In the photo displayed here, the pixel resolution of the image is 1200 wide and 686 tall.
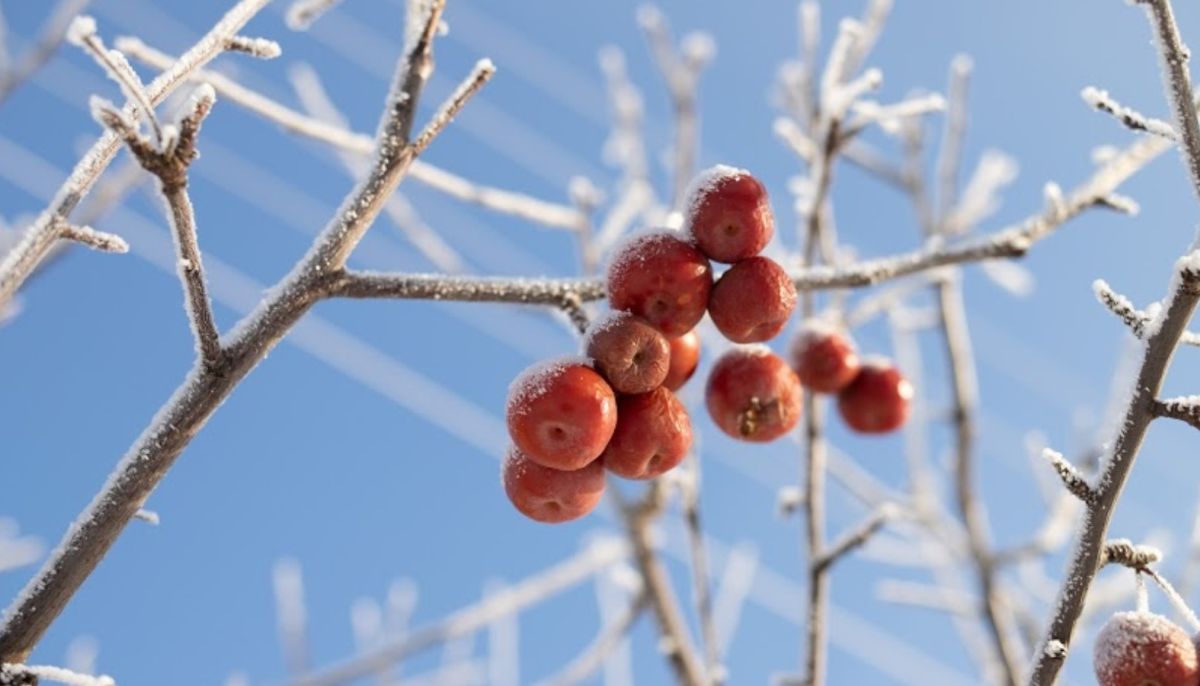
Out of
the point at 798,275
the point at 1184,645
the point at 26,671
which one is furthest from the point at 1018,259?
the point at 26,671

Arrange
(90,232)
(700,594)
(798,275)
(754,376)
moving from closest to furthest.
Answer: (90,232) < (798,275) < (754,376) < (700,594)

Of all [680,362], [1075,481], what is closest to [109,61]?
[680,362]

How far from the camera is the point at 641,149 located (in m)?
4.15

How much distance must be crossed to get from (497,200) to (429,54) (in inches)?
44.2

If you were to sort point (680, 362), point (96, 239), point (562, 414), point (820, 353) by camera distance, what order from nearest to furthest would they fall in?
1. point (96, 239)
2. point (562, 414)
3. point (680, 362)
4. point (820, 353)

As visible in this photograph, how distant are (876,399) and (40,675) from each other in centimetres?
174

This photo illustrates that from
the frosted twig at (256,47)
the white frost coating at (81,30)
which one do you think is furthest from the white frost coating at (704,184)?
the white frost coating at (81,30)

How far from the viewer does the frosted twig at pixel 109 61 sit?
102 centimetres

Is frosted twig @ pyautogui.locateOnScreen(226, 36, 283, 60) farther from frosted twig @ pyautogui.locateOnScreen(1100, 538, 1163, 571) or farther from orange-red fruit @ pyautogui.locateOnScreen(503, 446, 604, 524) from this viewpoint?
frosted twig @ pyautogui.locateOnScreen(1100, 538, 1163, 571)

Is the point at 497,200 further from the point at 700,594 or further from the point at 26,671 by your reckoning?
the point at 26,671

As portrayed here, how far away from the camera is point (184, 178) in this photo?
41.3 inches

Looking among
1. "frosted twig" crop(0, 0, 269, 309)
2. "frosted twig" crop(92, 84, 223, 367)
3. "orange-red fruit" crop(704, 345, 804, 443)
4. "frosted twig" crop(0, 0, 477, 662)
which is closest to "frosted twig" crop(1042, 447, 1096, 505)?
"orange-red fruit" crop(704, 345, 804, 443)

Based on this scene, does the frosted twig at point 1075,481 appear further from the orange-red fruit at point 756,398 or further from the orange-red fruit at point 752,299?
the orange-red fruit at point 756,398

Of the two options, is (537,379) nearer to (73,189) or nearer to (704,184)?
(704,184)
